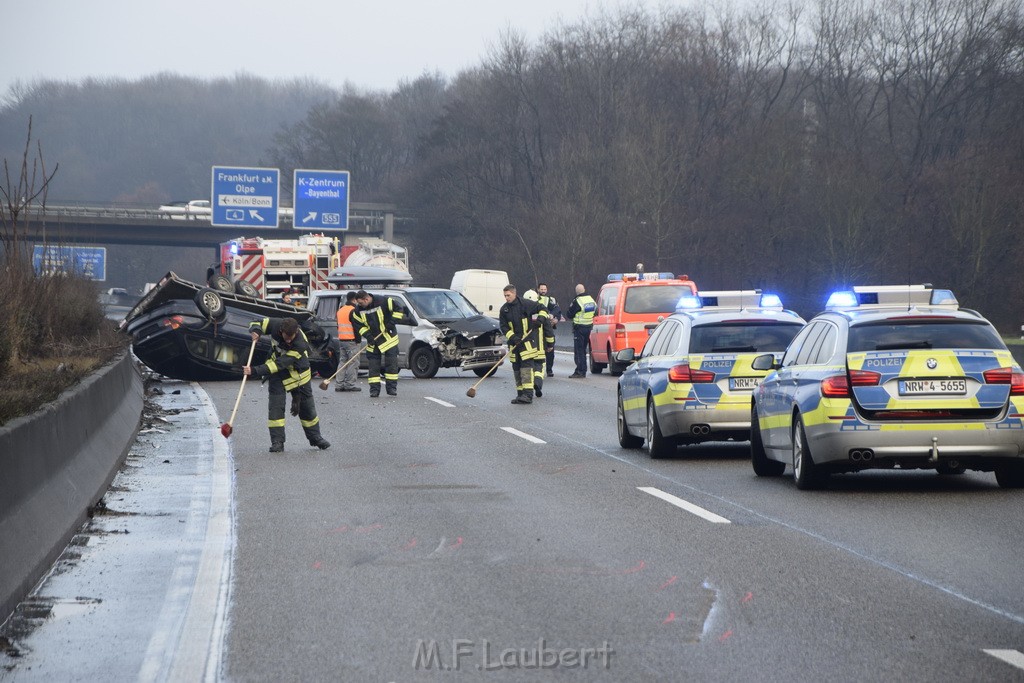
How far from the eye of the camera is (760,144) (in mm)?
71688

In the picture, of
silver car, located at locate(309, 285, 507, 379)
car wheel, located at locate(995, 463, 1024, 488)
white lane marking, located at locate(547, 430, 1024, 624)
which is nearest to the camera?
white lane marking, located at locate(547, 430, 1024, 624)

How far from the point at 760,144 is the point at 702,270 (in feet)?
21.1

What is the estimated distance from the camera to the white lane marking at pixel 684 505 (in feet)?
33.4

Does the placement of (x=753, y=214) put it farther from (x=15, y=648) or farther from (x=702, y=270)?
(x=15, y=648)

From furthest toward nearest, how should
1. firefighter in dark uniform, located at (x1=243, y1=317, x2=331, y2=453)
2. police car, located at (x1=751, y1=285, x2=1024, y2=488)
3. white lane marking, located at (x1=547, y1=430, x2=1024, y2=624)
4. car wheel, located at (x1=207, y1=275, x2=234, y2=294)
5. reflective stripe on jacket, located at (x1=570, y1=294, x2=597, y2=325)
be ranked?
1. car wheel, located at (x1=207, y1=275, x2=234, y2=294)
2. reflective stripe on jacket, located at (x1=570, y1=294, x2=597, y2=325)
3. firefighter in dark uniform, located at (x1=243, y1=317, x2=331, y2=453)
4. police car, located at (x1=751, y1=285, x2=1024, y2=488)
5. white lane marking, located at (x1=547, y1=430, x2=1024, y2=624)

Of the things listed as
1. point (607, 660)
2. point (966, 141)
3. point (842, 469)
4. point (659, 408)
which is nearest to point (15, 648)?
point (607, 660)

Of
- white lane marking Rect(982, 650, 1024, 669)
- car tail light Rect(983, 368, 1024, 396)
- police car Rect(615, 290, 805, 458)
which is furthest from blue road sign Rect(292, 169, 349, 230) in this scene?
white lane marking Rect(982, 650, 1024, 669)

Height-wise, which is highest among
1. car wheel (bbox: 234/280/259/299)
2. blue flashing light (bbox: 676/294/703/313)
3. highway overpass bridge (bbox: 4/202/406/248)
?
highway overpass bridge (bbox: 4/202/406/248)

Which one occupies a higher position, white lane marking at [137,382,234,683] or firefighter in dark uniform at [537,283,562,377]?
firefighter in dark uniform at [537,283,562,377]

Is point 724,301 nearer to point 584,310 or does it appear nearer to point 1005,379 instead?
point 1005,379

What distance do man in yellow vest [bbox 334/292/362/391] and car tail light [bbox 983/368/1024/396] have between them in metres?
15.3

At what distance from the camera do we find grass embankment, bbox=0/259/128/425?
451 inches

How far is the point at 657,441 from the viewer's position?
14602 mm

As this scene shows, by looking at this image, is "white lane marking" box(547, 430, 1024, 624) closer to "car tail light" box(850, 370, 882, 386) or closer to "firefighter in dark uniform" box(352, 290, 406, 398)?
"car tail light" box(850, 370, 882, 386)
